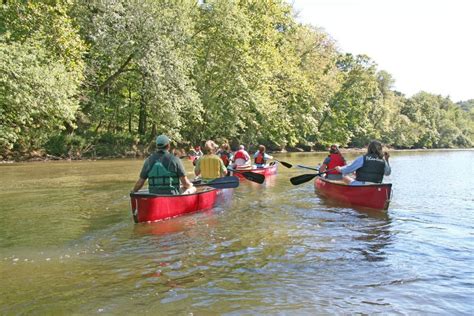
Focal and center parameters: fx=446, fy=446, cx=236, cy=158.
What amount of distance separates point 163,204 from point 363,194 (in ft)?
15.7

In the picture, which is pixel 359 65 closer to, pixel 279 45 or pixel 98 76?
pixel 279 45

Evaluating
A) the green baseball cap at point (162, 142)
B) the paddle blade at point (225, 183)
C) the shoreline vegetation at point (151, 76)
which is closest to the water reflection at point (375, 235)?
the paddle blade at point (225, 183)

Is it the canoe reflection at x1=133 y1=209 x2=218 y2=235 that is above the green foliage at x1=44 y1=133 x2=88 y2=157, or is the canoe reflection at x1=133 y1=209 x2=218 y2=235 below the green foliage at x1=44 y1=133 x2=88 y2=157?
below

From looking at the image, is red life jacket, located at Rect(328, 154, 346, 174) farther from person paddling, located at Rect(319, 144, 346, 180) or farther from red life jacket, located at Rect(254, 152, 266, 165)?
red life jacket, located at Rect(254, 152, 266, 165)

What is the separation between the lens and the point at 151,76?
26.5m

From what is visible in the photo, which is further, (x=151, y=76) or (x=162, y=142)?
(x=151, y=76)

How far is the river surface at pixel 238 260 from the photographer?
464cm

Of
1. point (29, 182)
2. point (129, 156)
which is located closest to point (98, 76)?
point (129, 156)

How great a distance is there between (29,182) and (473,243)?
44.7ft

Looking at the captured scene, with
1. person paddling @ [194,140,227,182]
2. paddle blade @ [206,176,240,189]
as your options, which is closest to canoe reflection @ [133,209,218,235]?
paddle blade @ [206,176,240,189]

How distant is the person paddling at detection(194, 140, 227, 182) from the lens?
11117 millimetres

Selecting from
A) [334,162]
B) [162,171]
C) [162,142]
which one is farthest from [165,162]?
[334,162]

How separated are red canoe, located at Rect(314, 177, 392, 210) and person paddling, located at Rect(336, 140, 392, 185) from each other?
370 mm

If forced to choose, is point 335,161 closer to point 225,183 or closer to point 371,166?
point 371,166
